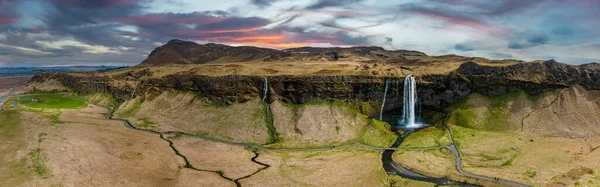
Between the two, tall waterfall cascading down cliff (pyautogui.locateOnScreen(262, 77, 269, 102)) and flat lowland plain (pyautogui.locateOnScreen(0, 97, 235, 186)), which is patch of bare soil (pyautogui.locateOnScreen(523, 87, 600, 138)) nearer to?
tall waterfall cascading down cliff (pyautogui.locateOnScreen(262, 77, 269, 102))

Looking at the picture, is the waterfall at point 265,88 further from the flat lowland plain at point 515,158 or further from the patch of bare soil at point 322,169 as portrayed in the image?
the flat lowland plain at point 515,158

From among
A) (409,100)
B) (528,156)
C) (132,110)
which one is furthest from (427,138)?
(132,110)

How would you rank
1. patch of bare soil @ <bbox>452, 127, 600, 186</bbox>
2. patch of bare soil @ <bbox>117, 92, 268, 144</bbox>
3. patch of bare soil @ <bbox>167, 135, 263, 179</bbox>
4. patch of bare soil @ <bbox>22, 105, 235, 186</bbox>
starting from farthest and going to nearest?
patch of bare soil @ <bbox>117, 92, 268, 144</bbox>
patch of bare soil @ <bbox>167, 135, 263, 179</bbox>
patch of bare soil @ <bbox>452, 127, 600, 186</bbox>
patch of bare soil @ <bbox>22, 105, 235, 186</bbox>

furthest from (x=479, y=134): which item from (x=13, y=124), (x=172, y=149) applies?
(x=13, y=124)

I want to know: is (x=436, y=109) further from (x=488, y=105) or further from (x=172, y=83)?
(x=172, y=83)

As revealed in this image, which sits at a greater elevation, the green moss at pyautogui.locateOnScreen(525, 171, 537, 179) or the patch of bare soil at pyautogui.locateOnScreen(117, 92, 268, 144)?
the patch of bare soil at pyautogui.locateOnScreen(117, 92, 268, 144)

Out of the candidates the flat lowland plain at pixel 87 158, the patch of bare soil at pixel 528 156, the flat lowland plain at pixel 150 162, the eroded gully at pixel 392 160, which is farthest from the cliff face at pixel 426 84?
the flat lowland plain at pixel 87 158

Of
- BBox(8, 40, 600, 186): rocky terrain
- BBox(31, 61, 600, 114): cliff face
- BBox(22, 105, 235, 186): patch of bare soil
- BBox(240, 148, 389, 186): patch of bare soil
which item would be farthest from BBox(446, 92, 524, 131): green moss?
BBox(22, 105, 235, 186): patch of bare soil

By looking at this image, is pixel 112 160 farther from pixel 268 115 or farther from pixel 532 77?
pixel 532 77
